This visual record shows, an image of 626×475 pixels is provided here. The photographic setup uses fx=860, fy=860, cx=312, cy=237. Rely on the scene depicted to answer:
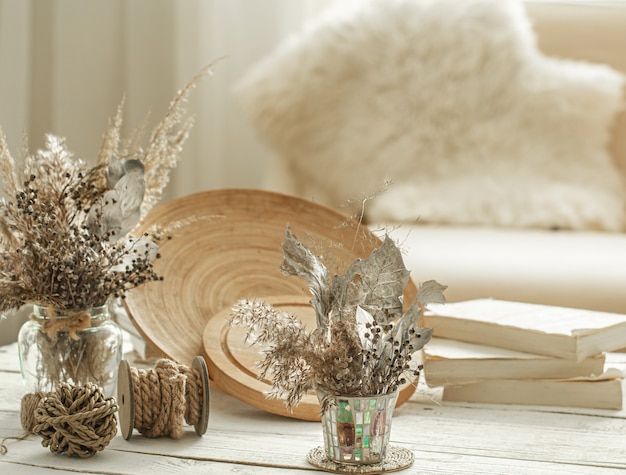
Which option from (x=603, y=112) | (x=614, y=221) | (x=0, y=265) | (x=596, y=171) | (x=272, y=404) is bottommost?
(x=272, y=404)

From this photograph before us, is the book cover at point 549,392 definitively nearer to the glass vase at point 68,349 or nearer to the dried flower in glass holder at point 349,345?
the dried flower in glass holder at point 349,345

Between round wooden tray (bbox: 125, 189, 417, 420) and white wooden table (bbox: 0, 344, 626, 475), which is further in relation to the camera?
round wooden tray (bbox: 125, 189, 417, 420)

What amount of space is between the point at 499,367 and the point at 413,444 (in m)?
0.20

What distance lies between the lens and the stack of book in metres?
1.03

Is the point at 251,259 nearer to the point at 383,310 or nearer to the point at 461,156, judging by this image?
the point at 383,310

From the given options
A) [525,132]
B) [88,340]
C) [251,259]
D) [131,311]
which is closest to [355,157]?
[525,132]

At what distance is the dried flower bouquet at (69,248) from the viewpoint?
0.92 m

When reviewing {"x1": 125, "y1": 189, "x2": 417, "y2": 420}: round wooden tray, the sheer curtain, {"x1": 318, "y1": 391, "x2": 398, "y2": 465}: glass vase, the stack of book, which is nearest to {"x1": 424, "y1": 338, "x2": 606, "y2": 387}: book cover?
the stack of book

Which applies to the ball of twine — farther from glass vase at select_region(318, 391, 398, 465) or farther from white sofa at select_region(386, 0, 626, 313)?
white sofa at select_region(386, 0, 626, 313)

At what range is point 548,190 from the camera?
6.01 ft

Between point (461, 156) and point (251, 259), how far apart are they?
832 millimetres

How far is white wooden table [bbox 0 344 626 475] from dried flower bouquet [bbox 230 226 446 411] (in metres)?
0.09

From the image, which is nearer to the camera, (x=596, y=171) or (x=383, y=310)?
(x=383, y=310)

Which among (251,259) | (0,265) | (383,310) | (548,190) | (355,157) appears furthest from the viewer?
(355,157)
